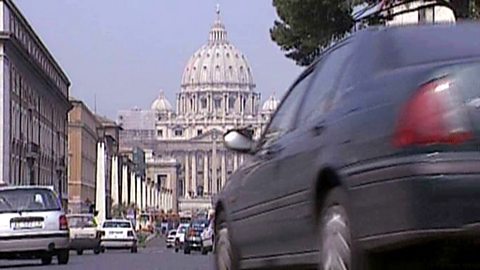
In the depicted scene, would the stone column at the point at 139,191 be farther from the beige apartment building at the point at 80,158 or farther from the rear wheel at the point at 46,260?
the rear wheel at the point at 46,260

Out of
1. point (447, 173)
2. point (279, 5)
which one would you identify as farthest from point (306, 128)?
point (279, 5)

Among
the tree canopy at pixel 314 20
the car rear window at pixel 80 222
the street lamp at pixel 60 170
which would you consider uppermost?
the street lamp at pixel 60 170

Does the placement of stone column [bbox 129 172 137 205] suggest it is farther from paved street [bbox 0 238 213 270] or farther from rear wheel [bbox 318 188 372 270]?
rear wheel [bbox 318 188 372 270]

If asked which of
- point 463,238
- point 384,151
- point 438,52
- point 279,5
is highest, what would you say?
point 279,5

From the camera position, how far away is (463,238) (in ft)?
24.9

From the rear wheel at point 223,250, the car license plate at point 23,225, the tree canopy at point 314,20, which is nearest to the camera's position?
the rear wheel at point 223,250

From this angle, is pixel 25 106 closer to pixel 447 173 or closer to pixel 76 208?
pixel 76 208

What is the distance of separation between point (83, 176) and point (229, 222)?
132715 mm

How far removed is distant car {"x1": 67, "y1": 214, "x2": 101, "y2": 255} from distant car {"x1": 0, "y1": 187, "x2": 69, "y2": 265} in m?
19.4

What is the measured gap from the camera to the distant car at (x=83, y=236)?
49.3 meters

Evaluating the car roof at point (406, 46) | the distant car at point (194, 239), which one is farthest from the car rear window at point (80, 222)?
the car roof at point (406, 46)

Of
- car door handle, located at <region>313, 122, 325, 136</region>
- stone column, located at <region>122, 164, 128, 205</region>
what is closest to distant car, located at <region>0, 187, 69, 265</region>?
car door handle, located at <region>313, 122, 325, 136</region>

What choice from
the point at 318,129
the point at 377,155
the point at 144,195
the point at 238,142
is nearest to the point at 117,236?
the point at 238,142

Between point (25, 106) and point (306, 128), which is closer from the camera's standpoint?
point (306, 128)
